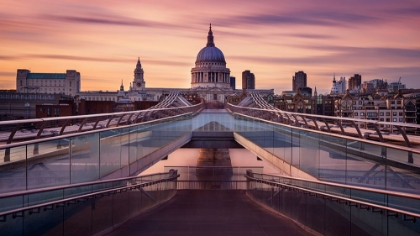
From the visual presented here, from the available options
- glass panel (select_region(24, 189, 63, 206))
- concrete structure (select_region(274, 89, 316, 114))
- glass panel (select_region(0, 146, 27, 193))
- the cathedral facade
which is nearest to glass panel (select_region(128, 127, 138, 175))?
glass panel (select_region(24, 189, 63, 206))

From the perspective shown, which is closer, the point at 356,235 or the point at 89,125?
the point at 356,235

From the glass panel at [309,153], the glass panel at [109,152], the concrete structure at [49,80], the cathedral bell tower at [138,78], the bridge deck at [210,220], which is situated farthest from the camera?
the concrete structure at [49,80]

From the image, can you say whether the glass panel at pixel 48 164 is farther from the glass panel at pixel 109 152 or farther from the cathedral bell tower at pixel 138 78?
the cathedral bell tower at pixel 138 78

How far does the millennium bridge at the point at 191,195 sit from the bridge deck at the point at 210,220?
22mm

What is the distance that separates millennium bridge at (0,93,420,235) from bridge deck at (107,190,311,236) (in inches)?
0.9

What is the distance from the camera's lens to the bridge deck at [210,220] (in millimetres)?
8633

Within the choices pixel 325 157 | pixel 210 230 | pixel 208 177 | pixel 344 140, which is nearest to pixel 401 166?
pixel 344 140

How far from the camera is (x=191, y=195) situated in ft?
46.3

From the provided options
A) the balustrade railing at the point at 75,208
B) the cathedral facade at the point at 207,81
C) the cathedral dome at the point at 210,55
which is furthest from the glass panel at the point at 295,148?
the cathedral dome at the point at 210,55

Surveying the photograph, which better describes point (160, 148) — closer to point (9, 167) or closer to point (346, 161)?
point (346, 161)

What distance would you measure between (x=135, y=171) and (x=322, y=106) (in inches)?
3312

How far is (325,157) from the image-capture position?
8922 mm

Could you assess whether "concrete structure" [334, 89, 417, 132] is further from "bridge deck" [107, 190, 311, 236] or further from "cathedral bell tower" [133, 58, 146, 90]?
"cathedral bell tower" [133, 58, 146, 90]

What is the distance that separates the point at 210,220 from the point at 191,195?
4482 mm
